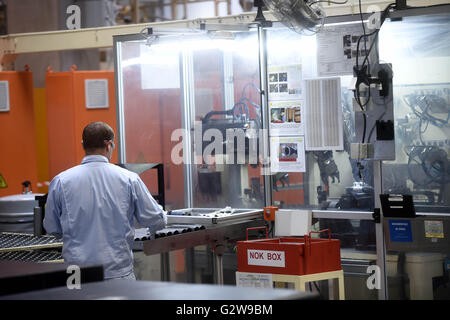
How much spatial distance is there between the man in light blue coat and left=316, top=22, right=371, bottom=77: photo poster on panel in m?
1.66

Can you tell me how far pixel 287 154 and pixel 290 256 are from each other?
3.04 ft

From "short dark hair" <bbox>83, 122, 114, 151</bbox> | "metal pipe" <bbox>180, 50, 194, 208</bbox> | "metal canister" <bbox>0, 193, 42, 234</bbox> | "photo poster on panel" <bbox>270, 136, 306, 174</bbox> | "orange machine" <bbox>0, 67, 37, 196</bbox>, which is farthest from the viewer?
"orange machine" <bbox>0, 67, 37, 196</bbox>

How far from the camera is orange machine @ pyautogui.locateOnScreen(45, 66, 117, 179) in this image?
20.3 ft

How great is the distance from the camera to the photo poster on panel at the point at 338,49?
432 centimetres

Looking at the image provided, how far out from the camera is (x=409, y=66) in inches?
166

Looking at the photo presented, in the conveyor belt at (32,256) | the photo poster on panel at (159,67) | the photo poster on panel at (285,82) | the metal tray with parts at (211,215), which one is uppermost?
the photo poster on panel at (159,67)

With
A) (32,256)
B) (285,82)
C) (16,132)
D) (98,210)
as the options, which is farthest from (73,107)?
(98,210)

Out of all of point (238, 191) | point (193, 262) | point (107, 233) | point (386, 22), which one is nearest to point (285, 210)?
point (238, 191)

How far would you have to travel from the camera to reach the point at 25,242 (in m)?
3.92

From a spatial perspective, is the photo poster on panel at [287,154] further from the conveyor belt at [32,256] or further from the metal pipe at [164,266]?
the conveyor belt at [32,256]

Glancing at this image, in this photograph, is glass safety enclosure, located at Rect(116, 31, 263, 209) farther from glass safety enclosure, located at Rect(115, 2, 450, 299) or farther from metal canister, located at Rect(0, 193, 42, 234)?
metal canister, located at Rect(0, 193, 42, 234)

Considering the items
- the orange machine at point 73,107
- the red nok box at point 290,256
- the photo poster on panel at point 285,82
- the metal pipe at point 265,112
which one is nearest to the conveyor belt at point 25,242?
the red nok box at point 290,256

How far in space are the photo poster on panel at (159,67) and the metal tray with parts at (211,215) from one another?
3.03 ft

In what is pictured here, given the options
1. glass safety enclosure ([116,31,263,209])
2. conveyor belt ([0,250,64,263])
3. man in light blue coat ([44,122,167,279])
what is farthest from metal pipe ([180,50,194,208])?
man in light blue coat ([44,122,167,279])
